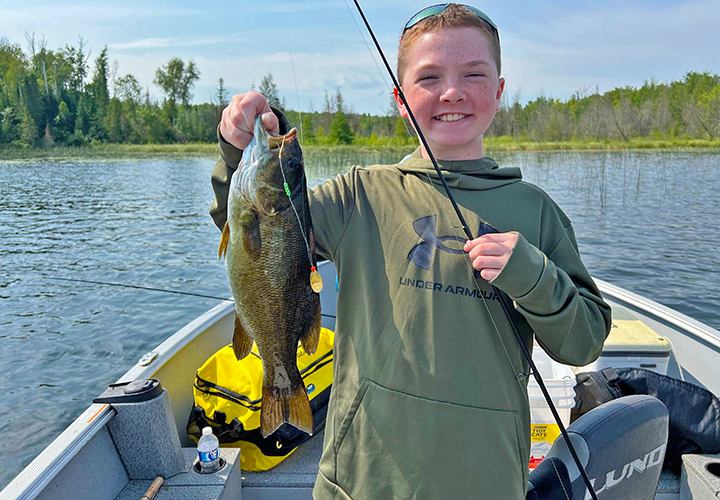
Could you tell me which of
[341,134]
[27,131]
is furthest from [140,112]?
[341,134]

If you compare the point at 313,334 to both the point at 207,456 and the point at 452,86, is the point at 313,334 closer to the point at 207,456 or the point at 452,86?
the point at 452,86

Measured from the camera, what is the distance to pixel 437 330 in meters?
1.28

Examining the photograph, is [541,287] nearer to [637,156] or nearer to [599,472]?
[599,472]

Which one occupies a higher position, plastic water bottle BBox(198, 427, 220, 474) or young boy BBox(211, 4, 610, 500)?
young boy BBox(211, 4, 610, 500)

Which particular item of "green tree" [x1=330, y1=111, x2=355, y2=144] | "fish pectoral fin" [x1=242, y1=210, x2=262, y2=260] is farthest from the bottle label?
"green tree" [x1=330, y1=111, x2=355, y2=144]

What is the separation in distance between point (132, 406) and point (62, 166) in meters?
29.4

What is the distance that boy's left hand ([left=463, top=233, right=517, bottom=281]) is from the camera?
1145mm

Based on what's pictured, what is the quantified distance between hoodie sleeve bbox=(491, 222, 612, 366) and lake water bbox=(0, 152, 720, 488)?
527 cm

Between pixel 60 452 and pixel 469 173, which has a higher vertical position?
pixel 469 173

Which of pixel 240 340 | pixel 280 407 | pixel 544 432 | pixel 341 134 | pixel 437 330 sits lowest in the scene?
pixel 544 432

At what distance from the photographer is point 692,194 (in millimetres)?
16672

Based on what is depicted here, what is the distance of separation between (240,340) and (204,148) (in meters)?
34.5

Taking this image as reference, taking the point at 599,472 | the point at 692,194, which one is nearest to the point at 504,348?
the point at 599,472

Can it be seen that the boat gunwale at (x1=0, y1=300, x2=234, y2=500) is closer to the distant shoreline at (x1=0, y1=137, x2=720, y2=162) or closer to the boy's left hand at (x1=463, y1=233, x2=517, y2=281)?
the boy's left hand at (x1=463, y1=233, x2=517, y2=281)
